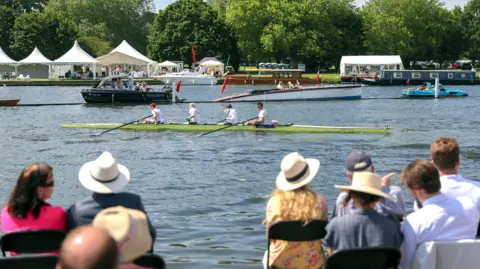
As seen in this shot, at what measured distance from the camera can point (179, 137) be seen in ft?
92.7

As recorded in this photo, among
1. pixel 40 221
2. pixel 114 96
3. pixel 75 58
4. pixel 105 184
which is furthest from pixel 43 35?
pixel 105 184

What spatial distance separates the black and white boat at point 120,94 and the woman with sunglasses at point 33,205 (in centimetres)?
4494

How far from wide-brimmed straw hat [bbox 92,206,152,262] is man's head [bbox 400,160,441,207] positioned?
2657mm

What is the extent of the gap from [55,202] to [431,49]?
310ft

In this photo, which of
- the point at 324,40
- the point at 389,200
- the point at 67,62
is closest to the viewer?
the point at 389,200

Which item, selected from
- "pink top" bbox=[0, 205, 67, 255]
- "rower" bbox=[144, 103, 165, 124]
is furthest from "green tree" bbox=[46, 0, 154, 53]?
"pink top" bbox=[0, 205, 67, 255]

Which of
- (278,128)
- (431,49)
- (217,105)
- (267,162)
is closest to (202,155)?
(267,162)

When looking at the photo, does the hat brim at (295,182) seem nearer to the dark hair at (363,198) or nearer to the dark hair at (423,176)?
the dark hair at (363,198)

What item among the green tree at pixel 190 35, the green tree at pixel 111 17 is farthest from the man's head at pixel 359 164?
the green tree at pixel 111 17

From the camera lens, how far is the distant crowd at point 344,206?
603 centimetres

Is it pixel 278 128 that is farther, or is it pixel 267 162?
pixel 278 128

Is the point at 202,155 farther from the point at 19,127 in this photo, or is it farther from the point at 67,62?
the point at 67,62

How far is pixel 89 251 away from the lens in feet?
9.52

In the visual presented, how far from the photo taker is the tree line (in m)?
99.1
